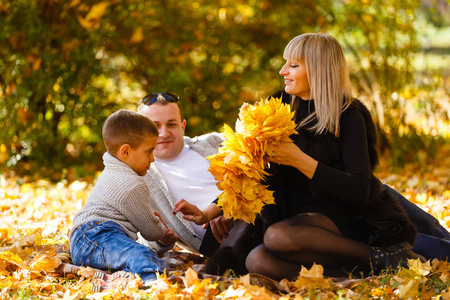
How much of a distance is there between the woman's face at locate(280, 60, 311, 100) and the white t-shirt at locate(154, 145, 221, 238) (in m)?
0.93

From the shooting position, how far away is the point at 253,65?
808cm

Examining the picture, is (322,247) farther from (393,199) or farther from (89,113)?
(89,113)

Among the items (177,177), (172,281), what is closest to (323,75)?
(177,177)

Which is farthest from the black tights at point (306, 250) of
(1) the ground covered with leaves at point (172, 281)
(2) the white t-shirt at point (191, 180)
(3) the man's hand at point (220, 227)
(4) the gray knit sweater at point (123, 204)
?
(2) the white t-shirt at point (191, 180)

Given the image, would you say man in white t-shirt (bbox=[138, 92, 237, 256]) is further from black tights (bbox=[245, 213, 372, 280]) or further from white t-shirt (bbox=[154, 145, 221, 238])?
black tights (bbox=[245, 213, 372, 280])

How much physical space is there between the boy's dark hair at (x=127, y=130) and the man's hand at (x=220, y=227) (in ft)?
2.17

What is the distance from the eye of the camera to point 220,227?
141 inches

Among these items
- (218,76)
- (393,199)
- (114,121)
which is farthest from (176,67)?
(393,199)

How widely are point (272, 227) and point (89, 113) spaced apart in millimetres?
4200

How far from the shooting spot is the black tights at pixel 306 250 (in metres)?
3.05

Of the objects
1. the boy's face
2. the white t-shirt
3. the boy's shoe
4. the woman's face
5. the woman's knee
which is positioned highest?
the woman's face

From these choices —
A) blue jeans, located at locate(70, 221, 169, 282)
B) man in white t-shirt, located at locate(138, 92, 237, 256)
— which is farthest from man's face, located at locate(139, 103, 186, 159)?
blue jeans, located at locate(70, 221, 169, 282)

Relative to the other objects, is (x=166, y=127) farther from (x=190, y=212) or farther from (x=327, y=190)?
(x=327, y=190)

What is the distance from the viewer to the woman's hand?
2.99 metres
